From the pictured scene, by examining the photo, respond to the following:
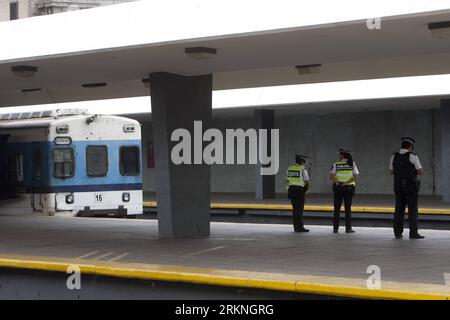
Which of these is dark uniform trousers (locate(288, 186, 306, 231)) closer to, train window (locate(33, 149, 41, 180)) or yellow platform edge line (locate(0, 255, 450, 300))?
yellow platform edge line (locate(0, 255, 450, 300))

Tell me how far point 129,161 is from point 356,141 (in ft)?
37.8

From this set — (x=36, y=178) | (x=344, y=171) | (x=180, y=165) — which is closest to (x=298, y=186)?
(x=344, y=171)

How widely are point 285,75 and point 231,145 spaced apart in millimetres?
18058

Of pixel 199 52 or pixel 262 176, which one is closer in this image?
pixel 199 52

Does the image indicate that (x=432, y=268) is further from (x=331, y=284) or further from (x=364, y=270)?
(x=331, y=284)

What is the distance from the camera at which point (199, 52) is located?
1280 centimetres

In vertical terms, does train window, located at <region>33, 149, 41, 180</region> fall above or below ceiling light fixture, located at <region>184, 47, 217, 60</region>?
below

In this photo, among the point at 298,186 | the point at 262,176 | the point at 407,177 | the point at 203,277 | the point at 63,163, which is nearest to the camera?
the point at 203,277

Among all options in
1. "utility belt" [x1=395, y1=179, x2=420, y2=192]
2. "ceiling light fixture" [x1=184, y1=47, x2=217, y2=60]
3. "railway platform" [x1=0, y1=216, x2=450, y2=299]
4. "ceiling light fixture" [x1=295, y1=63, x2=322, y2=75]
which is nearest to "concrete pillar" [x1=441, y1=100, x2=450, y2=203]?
"railway platform" [x1=0, y1=216, x2=450, y2=299]

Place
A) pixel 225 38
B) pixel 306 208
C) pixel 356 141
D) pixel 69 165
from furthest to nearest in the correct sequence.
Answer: pixel 356 141 < pixel 306 208 < pixel 69 165 < pixel 225 38

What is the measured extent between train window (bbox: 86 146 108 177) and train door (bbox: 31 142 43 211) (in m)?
1.34

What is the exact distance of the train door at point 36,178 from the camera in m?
22.0

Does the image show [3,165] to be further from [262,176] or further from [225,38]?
[225,38]

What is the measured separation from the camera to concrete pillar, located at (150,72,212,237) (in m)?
15.3
